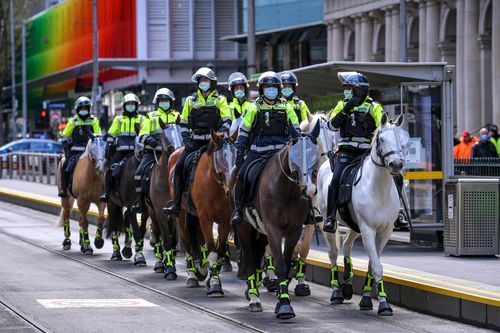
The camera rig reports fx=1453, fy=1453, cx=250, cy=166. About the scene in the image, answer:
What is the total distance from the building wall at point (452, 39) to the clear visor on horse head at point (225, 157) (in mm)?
26196

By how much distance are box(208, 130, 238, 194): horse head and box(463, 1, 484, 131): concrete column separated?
28.9 m

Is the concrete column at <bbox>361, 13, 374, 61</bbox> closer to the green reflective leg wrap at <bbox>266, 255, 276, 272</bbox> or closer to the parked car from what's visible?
the parked car

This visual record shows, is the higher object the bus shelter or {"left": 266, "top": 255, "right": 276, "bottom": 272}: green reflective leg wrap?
the bus shelter

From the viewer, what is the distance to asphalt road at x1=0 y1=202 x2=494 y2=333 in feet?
48.8

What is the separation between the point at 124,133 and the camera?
23.6 metres

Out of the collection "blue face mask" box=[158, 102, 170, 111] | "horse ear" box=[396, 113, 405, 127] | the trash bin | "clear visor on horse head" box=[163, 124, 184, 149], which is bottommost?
the trash bin

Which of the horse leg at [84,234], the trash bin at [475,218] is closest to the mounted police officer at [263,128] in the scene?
the trash bin at [475,218]

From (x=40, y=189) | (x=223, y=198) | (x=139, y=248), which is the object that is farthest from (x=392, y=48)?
(x=223, y=198)

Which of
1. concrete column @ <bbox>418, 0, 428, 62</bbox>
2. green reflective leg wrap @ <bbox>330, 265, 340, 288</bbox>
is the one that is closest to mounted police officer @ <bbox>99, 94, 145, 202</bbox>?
green reflective leg wrap @ <bbox>330, 265, 340, 288</bbox>

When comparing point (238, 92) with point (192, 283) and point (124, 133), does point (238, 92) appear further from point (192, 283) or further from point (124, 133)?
point (124, 133)

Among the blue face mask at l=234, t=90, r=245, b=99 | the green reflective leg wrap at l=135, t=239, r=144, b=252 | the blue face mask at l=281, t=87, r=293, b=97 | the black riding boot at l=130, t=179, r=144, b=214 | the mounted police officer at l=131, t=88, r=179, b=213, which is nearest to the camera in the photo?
the blue face mask at l=281, t=87, r=293, b=97

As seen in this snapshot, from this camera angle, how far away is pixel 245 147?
17.0 meters

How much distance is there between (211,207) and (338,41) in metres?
43.8

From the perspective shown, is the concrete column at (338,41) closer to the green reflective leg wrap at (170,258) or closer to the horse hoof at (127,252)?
the horse hoof at (127,252)
